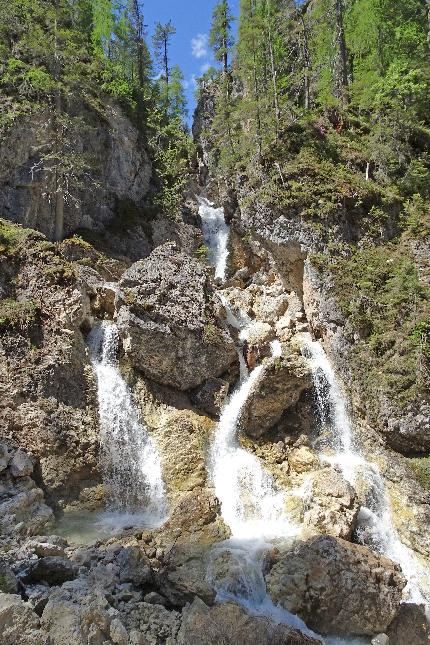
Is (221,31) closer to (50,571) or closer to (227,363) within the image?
(227,363)

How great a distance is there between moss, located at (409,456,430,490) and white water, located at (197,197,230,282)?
1426 centimetres

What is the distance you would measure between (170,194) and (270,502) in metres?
20.6

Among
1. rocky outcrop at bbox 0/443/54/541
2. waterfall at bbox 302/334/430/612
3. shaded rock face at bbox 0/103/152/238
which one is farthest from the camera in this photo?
shaded rock face at bbox 0/103/152/238

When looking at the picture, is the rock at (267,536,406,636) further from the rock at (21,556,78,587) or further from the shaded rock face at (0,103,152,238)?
the shaded rock face at (0,103,152,238)

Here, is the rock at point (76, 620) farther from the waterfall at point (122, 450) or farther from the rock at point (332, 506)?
the rock at point (332, 506)

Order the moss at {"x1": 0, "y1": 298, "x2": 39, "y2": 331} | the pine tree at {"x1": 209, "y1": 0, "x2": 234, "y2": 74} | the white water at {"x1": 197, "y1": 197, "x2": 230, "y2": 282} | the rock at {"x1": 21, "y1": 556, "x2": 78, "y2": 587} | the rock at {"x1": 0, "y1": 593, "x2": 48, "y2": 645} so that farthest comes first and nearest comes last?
the pine tree at {"x1": 209, "y1": 0, "x2": 234, "y2": 74}
the white water at {"x1": 197, "y1": 197, "x2": 230, "y2": 282}
the moss at {"x1": 0, "y1": 298, "x2": 39, "y2": 331}
the rock at {"x1": 21, "y1": 556, "x2": 78, "y2": 587}
the rock at {"x1": 0, "y1": 593, "x2": 48, "y2": 645}

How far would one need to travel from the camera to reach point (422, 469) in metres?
14.4

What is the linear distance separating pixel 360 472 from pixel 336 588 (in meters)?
4.87

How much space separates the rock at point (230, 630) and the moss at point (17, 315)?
10191 millimetres

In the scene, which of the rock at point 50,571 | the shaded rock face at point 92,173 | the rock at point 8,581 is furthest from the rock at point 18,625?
the shaded rock face at point 92,173

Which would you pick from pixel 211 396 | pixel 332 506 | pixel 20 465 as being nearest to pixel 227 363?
pixel 211 396

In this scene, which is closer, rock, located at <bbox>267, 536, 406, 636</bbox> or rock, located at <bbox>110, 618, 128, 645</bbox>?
rock, located at <bbox>110, 618, 128, 645</bbox>

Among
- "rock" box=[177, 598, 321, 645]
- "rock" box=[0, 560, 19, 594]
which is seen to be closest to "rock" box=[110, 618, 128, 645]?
"rock" box=[177, 598, 321, 645]

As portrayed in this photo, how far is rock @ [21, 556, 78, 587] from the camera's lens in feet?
29.6
